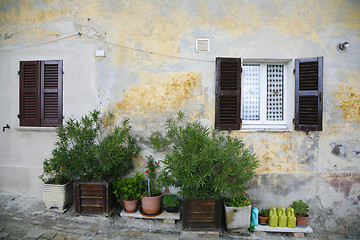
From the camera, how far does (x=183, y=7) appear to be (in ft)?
13.8

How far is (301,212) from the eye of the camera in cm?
399

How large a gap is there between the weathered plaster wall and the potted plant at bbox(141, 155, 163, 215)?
28cm

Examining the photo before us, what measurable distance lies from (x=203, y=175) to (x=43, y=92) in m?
3.73

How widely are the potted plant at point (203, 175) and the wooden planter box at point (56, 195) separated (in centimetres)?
197

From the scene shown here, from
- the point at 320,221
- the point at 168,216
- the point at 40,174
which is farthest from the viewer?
the point at 40,174

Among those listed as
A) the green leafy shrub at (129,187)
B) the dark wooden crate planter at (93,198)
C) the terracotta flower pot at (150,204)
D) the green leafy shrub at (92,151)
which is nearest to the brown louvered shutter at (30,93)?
the green leafy shrub at (92,151)

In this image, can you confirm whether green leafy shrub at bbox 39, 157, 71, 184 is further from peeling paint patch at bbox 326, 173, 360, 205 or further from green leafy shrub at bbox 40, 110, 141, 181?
peeling paint patch at bbox 326, 173, 360, 205

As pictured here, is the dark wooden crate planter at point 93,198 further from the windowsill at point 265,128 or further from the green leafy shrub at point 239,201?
the windowsill at point 265,128

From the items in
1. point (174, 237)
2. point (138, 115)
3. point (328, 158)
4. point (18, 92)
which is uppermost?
point (18, 92)

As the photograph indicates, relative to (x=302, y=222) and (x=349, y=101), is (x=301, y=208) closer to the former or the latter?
(x=302, y=222)

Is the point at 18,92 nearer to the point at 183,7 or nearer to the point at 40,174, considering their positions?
the point at 40,174

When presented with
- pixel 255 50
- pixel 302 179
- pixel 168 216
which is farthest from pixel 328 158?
pixel 168 216

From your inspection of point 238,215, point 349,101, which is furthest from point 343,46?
point 238,215

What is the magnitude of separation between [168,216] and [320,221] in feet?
9.80
